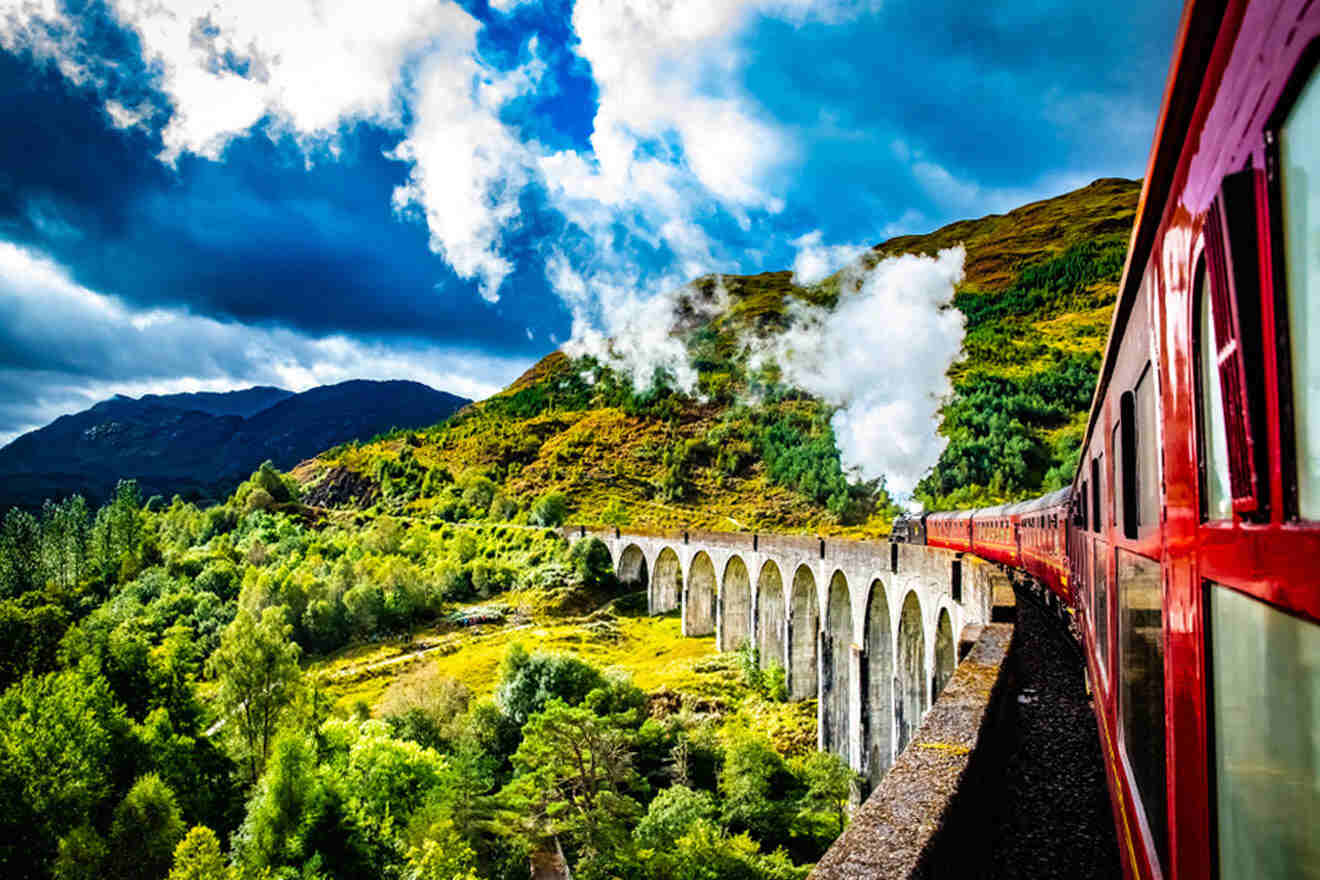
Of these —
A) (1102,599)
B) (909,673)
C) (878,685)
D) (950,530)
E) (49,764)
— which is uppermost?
(950,530)

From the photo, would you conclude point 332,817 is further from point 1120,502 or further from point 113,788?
point 1120,502

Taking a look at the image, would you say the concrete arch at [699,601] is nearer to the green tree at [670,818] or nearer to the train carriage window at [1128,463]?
the green tree at [670,818]

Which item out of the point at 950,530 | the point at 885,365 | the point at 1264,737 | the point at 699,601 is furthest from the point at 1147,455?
Answer: the point at 885,365

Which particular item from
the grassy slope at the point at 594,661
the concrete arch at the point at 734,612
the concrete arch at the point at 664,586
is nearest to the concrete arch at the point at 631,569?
the concrete arch at the point at 664,586

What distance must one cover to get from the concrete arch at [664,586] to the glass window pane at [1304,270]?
152 ft

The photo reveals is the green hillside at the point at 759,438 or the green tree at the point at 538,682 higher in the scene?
the green hillside at the point at 759,438

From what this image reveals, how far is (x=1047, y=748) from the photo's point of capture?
7.08 metres

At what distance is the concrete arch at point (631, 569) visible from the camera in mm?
51188

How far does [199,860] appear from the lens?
14859 millimetres

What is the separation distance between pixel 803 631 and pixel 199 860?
1994 centimetres

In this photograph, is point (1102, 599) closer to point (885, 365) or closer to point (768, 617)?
point (768, 617)

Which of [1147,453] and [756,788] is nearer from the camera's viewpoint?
[1147,453]

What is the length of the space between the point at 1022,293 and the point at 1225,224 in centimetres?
15654

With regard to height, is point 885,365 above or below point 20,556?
above
